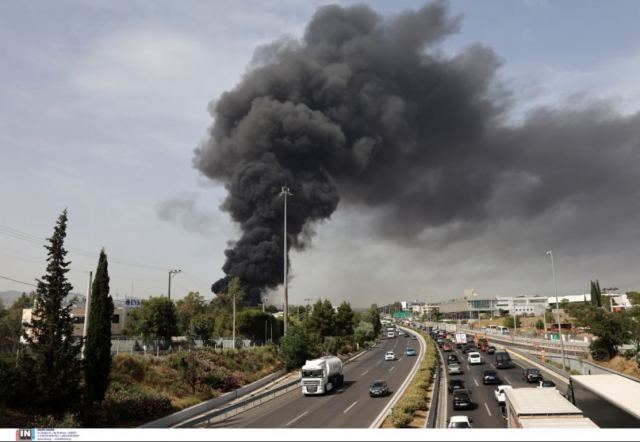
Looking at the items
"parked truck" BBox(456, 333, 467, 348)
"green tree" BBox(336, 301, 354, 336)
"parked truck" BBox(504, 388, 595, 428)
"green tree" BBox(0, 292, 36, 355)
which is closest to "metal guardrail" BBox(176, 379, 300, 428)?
"parked truck" BBox(504, 388, 595, 428)

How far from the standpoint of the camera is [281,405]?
38406 mm

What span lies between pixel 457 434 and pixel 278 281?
115 m

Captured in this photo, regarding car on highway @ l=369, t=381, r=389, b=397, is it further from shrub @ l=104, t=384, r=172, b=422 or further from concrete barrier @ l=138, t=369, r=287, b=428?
shrub @ l=104, t=384, r=172, b=422

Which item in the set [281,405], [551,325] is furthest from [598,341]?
[551,325]

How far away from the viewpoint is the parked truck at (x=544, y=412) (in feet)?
54.1

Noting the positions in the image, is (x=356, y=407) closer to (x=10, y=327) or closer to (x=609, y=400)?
(x=609, y=400)

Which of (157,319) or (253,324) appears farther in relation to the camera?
(253,324)

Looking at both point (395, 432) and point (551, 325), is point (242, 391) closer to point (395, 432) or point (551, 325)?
point (395, 432)

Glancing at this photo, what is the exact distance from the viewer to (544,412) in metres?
17.4

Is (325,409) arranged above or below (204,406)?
above

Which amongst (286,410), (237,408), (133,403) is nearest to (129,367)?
(133,403)

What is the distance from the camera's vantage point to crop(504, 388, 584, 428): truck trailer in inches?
675

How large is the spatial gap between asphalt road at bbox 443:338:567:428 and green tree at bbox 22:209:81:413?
2459 cm

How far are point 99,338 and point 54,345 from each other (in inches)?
154
